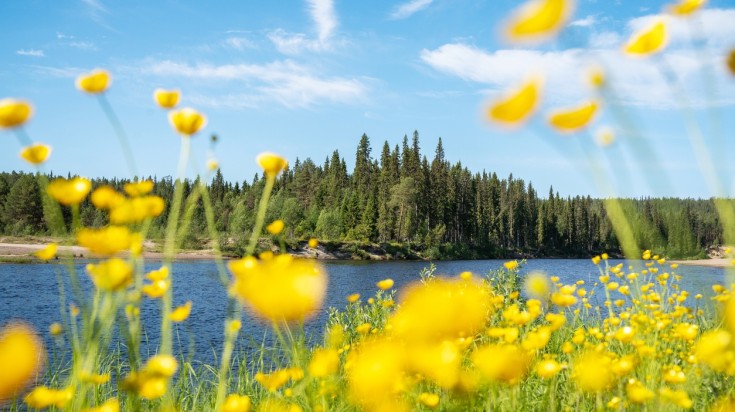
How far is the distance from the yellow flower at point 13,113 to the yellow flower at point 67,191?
152 mm

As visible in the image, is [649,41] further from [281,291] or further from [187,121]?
[187,121]

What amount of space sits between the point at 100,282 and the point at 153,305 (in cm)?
1585

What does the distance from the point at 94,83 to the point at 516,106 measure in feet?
3.72

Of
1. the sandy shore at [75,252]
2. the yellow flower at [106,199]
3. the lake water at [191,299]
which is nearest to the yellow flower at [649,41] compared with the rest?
the yellow flower at [106,199]

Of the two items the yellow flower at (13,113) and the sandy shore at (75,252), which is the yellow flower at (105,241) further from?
the sandy shore at (75,252)

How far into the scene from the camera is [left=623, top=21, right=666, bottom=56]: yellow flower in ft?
2.81

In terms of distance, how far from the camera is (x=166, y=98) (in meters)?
1.45

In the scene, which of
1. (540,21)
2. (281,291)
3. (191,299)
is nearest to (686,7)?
(540,21)

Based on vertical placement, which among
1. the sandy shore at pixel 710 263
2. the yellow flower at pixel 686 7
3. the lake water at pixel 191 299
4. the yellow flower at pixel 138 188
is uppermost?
the yellow flower at pixel 686 7

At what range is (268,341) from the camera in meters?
8.96

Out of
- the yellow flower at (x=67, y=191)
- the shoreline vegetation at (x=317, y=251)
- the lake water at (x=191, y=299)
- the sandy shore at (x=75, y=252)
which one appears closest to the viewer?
the yellow flower at (x=67, y=191)

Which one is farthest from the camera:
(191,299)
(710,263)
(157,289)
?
(710,263)

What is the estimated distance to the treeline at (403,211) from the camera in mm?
51656

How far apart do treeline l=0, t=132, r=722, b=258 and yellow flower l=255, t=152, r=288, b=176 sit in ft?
121
